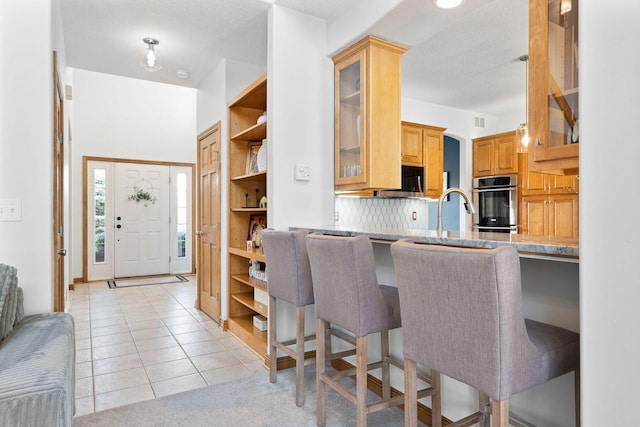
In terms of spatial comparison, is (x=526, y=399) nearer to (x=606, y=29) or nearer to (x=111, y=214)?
→ (x=606, y=29)

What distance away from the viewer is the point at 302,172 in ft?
9.68

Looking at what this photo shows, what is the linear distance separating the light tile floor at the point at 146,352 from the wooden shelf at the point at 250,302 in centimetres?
34

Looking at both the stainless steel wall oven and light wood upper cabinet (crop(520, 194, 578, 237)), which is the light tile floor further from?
light wood upper cabinet (crop(520, 194, 578, 237))

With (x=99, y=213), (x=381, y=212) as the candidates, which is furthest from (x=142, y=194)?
(x=381, y=212)

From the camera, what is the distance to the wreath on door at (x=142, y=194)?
22.6 feet

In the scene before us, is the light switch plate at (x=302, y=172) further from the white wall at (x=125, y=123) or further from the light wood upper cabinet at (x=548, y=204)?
the white wall at (x=125, y=123)

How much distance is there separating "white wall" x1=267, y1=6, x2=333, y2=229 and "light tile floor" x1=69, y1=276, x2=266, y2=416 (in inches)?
47.1

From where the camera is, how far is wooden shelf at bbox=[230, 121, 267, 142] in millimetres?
3288

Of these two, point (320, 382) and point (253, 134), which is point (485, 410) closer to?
point (320, 382)

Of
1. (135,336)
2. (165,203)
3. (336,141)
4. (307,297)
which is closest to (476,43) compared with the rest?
(336,141)

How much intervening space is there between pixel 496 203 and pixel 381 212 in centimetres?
180

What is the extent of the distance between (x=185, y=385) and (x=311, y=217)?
145cm

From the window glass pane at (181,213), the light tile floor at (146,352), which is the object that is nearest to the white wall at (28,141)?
the light tile floor at (146,352)

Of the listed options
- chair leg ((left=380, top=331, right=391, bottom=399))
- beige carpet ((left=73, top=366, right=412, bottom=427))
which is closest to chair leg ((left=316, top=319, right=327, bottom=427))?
beige carpet ((left=73, top=366, right=412, bottom=427))
